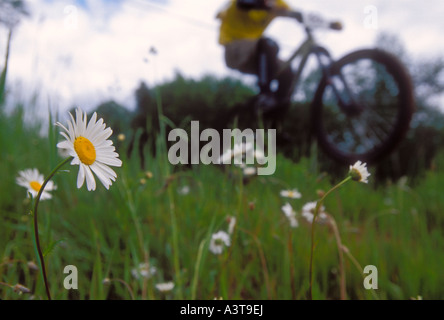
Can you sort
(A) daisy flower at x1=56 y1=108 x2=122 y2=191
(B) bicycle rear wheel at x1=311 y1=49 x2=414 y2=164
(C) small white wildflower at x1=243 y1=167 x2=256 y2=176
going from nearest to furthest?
(A) daisy flower at x1=56 y1=108 x2=122 y2=191, (C) small white wildflower at x1=243 y1=167 x2=256 y2=176, (B) bicycle rear wheel at x1=311 y1=49 x2=414 y2=164

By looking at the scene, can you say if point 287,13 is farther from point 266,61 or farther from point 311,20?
point 266,61

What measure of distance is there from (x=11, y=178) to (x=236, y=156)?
3.68ft

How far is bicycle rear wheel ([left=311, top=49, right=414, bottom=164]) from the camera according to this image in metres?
1.85

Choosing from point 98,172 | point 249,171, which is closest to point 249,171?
point 249,171

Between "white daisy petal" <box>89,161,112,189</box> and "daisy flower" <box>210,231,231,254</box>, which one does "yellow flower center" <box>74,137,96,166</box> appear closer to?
"white daisy petal" <box>89,161,112,189</box>

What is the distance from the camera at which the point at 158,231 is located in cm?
114

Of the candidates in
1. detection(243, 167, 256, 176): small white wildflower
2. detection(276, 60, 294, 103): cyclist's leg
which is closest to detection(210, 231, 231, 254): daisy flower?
detection(243, 167, 256, 176): small white wildflower

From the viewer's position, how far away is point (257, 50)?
2.26 meters

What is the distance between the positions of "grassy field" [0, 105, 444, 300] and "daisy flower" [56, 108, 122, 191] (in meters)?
0.34

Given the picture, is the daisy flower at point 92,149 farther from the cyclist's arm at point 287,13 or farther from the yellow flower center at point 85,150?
the cyclist's arm at point 287,13

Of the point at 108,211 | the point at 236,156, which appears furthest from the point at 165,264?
the point at 236,156

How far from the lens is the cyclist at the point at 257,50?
217 cm
